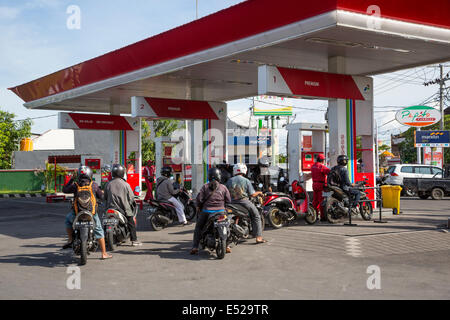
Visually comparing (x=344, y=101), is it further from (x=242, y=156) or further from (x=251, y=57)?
(x=242, y=156)

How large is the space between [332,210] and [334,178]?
76 centimetres

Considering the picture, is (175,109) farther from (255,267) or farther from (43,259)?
(255,267)

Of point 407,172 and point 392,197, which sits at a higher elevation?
point 407,172

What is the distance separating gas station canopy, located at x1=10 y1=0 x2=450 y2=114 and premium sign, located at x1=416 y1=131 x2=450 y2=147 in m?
18.1

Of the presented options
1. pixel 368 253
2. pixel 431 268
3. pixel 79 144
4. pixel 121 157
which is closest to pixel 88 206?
pixel 368 253

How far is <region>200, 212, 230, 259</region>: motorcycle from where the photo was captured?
8430 mm

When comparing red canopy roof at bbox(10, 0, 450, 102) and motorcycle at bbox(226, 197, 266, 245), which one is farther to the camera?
red canopy roof at bbox(10, 0, 450, 102)

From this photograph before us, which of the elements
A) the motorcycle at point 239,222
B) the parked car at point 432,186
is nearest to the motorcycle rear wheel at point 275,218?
the motorcycle at point 239,222

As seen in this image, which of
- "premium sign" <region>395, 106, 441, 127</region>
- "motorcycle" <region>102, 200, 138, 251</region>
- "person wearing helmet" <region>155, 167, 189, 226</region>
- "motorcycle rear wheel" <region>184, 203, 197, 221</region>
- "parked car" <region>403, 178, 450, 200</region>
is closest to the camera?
"motorcycle" <region>102, 200, 138, 251</region>

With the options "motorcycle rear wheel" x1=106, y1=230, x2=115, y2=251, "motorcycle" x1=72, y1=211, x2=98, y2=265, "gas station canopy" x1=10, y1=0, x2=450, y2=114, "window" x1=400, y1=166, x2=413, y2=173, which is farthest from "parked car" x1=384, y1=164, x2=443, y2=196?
"motorcycle" x1=72, y1=211, x2=98, y2=265

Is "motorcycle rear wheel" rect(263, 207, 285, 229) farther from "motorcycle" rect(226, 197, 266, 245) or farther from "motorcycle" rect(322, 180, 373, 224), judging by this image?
"motorcycle" rect(226, 197, 266, 245)

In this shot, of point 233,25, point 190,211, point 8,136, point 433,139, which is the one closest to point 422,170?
point 433,139

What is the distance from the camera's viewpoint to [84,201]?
8273 millimetres

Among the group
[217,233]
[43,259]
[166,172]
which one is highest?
[166,172]
